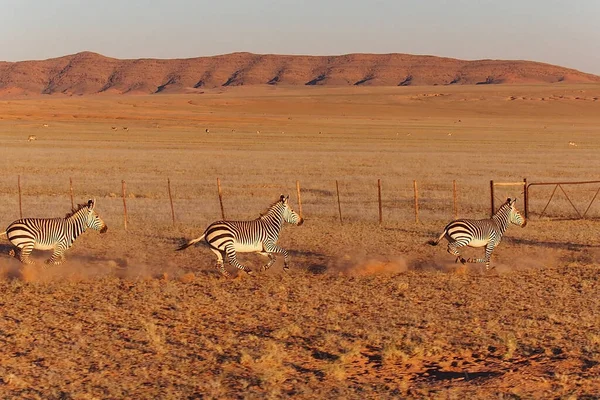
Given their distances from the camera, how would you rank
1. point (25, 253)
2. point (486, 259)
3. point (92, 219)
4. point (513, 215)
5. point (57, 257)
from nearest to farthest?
point (25, 253), point (486, 259), point (57, 257), point (92, 219), point (513, 215)

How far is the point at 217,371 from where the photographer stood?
9.45 m

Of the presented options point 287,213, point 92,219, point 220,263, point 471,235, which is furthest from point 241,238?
point 471,235

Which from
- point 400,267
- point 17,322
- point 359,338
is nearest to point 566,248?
point 400,267

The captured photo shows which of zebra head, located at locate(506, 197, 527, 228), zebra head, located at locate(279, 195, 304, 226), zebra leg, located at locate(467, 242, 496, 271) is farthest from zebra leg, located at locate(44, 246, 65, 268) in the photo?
zebra head, located at locate(506, 197, 527, 228)

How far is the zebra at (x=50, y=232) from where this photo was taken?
15.4 meters

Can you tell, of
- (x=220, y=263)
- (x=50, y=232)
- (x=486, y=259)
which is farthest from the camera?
(x=486, y=259)

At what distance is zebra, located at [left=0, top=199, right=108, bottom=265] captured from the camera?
15391mm

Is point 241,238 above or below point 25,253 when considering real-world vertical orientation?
above

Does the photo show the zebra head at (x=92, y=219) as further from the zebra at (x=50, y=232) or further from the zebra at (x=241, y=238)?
the zebra at (x=241, y=238)

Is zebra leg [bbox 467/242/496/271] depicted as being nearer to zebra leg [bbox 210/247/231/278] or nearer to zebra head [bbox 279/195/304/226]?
zebra head [bbox 279/195/304/226]

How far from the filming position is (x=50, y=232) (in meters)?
15.6

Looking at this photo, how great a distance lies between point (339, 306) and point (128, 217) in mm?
13107

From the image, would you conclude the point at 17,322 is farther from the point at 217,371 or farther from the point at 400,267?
the point at 400,267

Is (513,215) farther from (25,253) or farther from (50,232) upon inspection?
(25,253)
